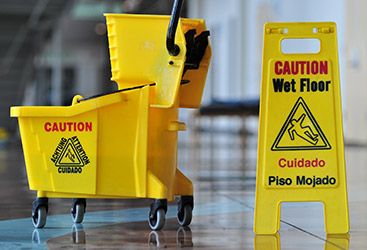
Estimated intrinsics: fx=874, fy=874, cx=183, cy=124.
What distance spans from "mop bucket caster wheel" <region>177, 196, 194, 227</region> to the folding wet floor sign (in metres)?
0.45

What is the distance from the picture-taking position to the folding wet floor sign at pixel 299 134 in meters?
3.26

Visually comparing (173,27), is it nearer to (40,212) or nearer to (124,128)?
(124,128)

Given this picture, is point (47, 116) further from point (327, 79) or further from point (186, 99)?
point (327, 79)

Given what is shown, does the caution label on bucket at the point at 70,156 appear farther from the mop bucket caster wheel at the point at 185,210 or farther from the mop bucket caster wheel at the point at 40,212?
the mop bucket caster wheel at the point at 185,210

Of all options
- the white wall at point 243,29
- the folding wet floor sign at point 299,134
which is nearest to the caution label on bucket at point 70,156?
the folding wet floor sign at point 299,134

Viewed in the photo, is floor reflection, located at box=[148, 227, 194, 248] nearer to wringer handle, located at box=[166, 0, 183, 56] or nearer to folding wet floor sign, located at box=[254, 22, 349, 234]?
folding wet floor sign, located at box=[254, 22, 349, 234]

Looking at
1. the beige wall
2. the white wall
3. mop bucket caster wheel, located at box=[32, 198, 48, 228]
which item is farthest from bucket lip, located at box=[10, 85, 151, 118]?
the white wall

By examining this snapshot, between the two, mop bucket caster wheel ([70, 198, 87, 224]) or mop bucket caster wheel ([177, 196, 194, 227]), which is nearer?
mop bucket caster wheel ([177, 196, 194, 227])

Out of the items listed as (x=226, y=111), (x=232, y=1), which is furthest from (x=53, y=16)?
(x=232, y=1)

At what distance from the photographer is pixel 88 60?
145 feet

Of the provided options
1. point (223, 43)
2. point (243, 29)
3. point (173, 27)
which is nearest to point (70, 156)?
point (173, 27)

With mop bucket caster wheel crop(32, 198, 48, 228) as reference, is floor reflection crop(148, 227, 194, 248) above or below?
below

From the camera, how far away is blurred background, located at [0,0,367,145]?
1438 cm

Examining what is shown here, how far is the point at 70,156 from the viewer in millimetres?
3461
